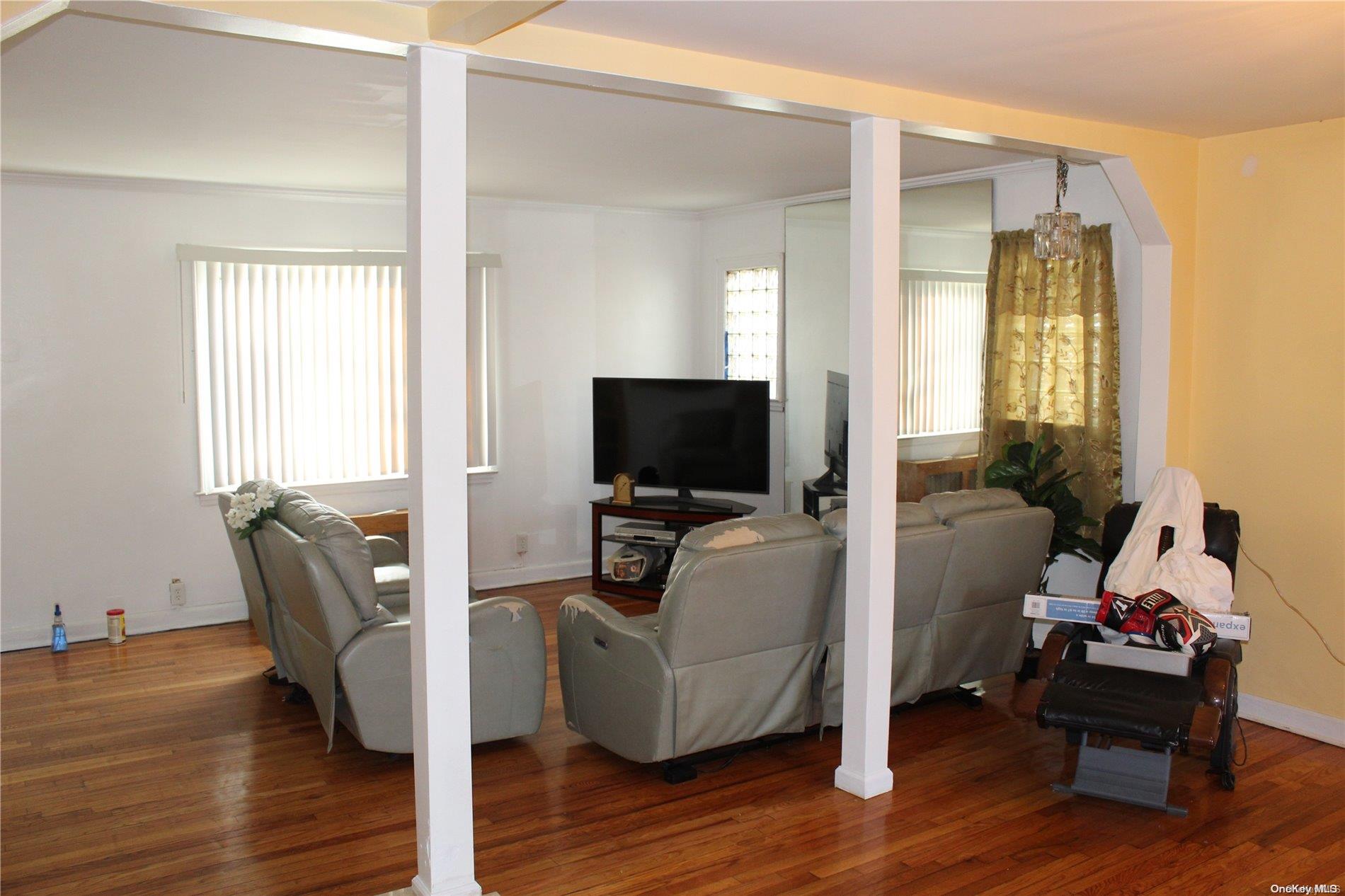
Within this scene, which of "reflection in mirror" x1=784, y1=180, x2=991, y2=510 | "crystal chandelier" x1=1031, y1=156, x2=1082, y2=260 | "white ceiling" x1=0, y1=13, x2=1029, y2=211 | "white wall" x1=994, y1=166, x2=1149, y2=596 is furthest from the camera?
"reflection in mirror" x1=784, y1=180, x2=991, y2=510

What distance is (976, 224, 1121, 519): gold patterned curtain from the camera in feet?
18.0

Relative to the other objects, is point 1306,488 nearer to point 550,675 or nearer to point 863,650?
point 863,650

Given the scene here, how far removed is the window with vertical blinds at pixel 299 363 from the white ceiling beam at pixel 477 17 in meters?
4.12

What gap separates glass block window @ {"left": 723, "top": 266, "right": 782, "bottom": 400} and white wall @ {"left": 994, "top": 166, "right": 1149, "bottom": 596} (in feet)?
7.36

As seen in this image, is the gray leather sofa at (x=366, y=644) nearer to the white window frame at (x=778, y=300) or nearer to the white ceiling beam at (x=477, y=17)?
the white ceiling beam at (x=477, y=17)

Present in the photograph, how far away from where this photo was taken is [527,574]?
7.61 meters

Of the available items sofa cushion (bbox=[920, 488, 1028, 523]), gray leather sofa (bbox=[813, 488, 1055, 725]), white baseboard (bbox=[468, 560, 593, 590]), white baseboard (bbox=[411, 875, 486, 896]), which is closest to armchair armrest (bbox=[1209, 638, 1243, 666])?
gray leather sofa (bbox=[813, 488, 1055, 725])

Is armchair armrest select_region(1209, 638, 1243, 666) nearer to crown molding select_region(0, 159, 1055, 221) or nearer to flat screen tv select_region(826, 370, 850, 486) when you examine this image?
crown molding select_region(0, 159, 1055, 221)

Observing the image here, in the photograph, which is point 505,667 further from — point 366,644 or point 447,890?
point 447,890

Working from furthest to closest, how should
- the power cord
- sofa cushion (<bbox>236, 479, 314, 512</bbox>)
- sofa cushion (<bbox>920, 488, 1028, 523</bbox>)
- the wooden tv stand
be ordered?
the wooden tv stand, sofa cushion (<bbox>236, 479, 314, 512</bbox>), the power cord, sofa cushion (<bbox>920, 488, 1028, 523</bbox>)

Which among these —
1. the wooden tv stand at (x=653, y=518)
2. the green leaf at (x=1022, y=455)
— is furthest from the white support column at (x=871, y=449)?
the wooden tv stand at (x=653, y=518)

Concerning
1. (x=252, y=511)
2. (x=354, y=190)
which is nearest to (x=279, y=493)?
(x=252, y=511)

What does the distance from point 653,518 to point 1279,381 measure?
150 inches

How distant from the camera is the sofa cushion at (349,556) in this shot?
4078 millimetres
